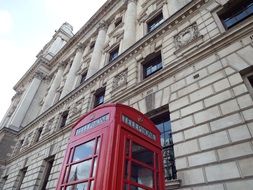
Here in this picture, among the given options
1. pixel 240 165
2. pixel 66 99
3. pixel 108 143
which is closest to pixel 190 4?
pixel 240 165

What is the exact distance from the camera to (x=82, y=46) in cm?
2273

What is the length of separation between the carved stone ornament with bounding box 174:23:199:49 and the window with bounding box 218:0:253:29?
3.53 ft

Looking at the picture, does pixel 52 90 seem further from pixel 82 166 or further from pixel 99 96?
pixel 82 166

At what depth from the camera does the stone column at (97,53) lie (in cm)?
1594

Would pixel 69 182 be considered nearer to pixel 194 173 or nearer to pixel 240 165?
pixel 194 173

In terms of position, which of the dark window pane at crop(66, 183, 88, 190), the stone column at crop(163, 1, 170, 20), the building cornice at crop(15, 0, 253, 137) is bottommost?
the dark window pane at crop(66, 183, 88, 190)

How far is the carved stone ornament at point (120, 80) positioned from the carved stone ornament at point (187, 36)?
332 centimetres

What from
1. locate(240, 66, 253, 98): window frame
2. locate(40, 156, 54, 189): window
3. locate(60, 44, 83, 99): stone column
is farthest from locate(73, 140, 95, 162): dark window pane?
locate(60, 44, 83, 99): stone column

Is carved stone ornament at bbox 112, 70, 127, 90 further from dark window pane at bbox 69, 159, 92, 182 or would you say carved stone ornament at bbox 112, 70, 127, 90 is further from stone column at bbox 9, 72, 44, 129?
stone column at bbox 9, 72, 44, 129

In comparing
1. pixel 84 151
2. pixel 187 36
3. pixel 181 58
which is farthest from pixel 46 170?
pixel 187 36

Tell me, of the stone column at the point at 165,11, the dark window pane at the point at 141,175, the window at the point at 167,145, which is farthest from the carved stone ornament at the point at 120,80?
the dark window pane at the point at 141,175

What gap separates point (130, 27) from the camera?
48.1ft

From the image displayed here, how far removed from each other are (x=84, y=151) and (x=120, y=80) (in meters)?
7.31

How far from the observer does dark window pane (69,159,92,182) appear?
11.9 ft
